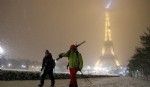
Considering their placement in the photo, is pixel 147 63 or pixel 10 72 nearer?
pixel 10 72

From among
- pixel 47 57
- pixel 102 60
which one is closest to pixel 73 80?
pixel 47 57

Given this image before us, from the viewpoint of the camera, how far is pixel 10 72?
32.6 metres

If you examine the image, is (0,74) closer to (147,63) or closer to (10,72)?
(10,72)

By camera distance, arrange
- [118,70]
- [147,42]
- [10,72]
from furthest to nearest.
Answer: [118,70]
[147,42]
[10,72]

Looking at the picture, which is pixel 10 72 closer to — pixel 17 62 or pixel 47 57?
pixel 47 57

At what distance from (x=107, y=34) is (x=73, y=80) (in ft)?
496

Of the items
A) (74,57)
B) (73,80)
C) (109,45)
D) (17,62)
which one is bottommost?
(73,80)

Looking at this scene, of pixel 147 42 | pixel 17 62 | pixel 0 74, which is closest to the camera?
pixel 0 74

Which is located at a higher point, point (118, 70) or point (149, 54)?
point (118, 70)

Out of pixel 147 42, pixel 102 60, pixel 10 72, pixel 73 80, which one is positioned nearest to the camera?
pixel 73 80

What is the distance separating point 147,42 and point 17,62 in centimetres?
8688

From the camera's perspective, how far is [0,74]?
1198 inches

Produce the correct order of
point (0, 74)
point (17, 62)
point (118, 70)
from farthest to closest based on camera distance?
point (118, 70) → point (17, 62) → point (0, 74)

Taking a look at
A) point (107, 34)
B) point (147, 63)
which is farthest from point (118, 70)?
point (147, 63)
